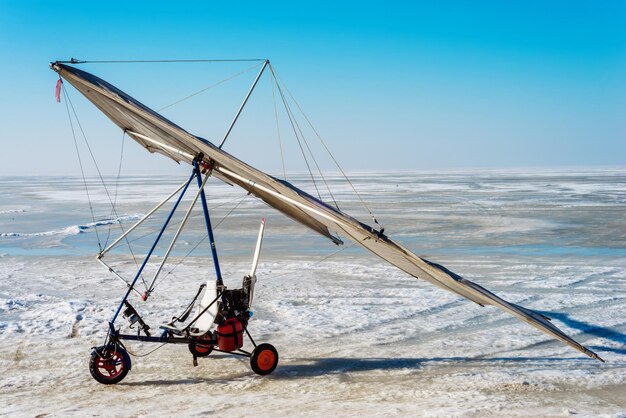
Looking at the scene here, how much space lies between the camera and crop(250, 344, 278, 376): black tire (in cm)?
846

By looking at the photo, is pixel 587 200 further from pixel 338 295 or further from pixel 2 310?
pixel 2 310

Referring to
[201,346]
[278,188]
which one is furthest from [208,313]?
[278,188]

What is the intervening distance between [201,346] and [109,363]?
1362mm

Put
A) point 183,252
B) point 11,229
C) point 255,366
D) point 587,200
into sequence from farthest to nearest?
point 587,200, point 11,229, point 183,252, point 255,366

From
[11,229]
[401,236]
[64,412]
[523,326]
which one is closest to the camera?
[64,412]

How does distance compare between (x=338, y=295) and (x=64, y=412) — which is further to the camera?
(x=338, y=295)

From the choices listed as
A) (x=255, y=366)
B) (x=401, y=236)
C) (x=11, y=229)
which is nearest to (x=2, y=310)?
(x=255, y=366)

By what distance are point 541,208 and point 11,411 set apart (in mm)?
32966

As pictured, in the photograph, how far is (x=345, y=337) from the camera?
10.4 metres

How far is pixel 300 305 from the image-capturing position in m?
12.7

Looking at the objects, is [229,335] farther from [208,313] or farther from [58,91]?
[58,91]

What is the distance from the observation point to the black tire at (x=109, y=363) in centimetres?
804

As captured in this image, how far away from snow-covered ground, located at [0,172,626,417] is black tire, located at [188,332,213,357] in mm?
205

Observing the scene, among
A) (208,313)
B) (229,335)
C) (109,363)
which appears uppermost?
(208,313)
